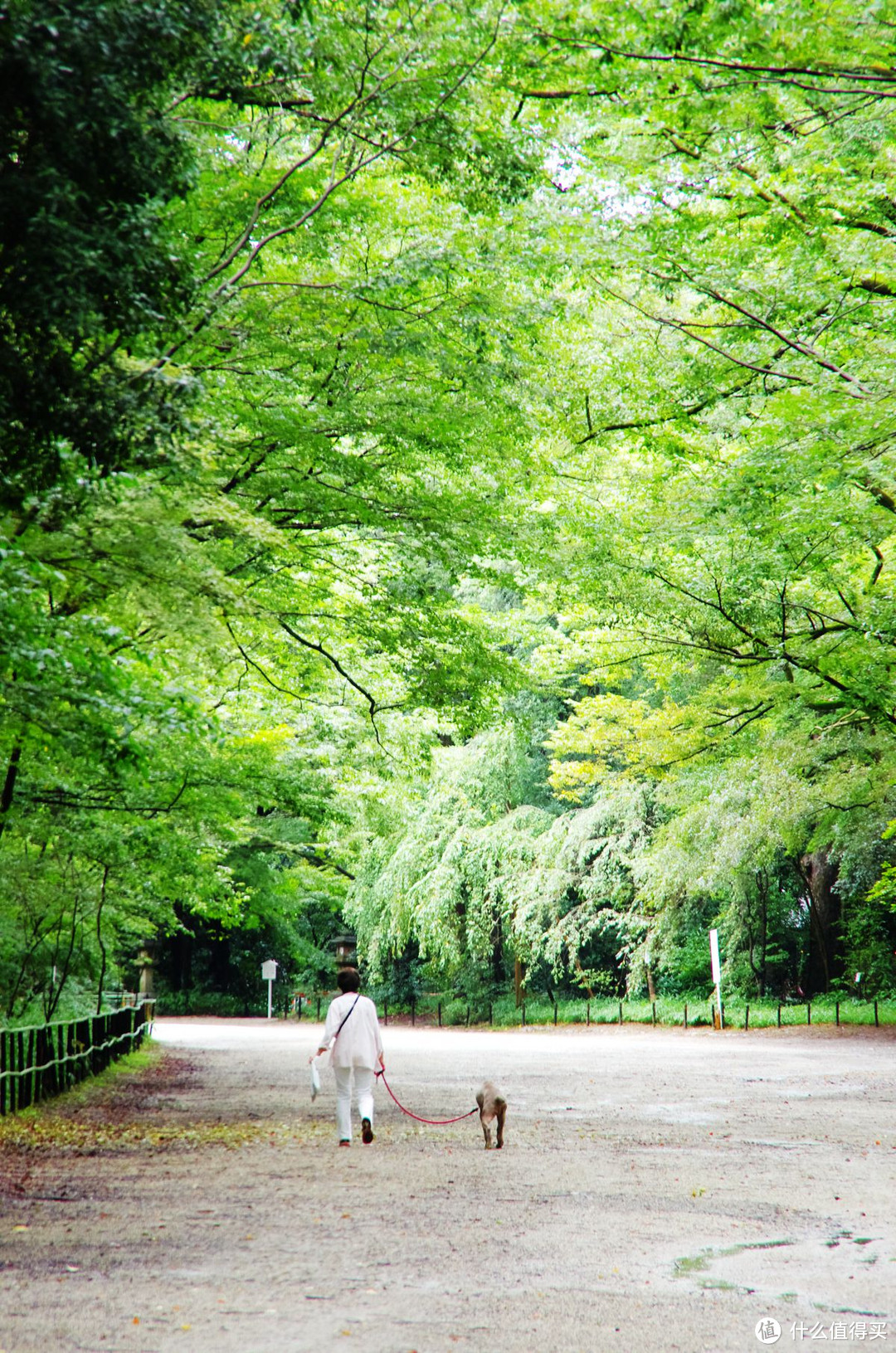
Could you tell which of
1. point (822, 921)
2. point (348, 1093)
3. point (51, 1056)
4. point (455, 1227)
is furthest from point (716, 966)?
point (455, 1227)

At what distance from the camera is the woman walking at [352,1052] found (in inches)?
389

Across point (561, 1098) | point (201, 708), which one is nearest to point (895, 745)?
point (561, 1098)

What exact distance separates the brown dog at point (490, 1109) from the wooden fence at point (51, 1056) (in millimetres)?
4986

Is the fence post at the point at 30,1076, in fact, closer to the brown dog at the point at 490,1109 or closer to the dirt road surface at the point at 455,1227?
the dirt road surface at the point at 455,1227

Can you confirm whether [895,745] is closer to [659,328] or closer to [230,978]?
[659,328]

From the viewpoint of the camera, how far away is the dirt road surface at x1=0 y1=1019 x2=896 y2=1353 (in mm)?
4539

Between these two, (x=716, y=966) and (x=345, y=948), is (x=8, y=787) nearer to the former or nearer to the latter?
(x=716, y=966)

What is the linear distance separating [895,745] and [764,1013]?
1199cm

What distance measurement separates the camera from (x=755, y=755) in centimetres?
1992

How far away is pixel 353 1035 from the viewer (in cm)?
996

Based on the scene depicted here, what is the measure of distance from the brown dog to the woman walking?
928 mm

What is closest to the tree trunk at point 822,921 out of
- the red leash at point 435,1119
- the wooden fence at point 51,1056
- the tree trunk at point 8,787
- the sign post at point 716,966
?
the sign post at point 716,966

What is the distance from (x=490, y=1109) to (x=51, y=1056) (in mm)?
6544

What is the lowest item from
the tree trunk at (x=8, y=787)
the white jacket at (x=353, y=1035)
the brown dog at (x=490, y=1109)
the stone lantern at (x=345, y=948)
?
the stone lantern at (x=345, y=948)
